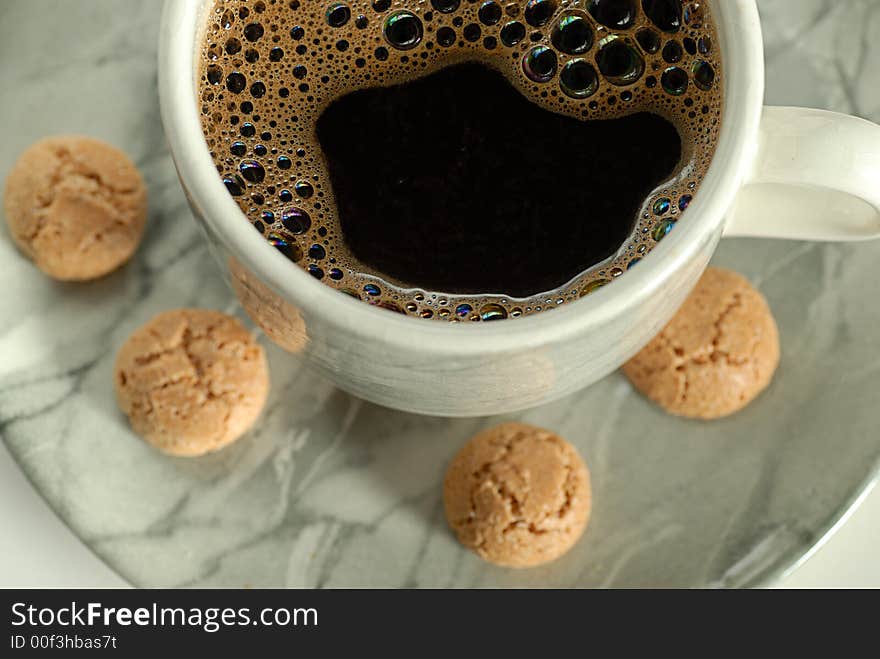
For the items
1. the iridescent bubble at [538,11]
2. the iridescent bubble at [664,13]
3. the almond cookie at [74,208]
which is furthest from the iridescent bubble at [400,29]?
the almond cookie at [74,208]

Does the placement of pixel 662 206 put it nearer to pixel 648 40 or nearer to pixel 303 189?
pixel 648 40

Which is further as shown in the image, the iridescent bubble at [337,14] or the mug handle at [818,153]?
the iridescent bubble at [337,14]

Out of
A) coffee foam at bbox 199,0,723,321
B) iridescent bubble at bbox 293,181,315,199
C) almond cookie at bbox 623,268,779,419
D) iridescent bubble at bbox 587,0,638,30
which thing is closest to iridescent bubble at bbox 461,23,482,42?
coffee foam at bbox 199,0,723,321

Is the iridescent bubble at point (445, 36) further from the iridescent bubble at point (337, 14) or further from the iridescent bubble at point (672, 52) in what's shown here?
the iridescent bubble at point (672, 52)

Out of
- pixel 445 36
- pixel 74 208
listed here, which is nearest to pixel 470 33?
pixel 445 36

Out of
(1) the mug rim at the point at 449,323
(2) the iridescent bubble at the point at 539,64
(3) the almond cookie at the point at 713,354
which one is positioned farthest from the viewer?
(3) the almond cookie at the point at 713,354

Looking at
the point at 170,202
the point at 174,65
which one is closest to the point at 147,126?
the point at 170,202
